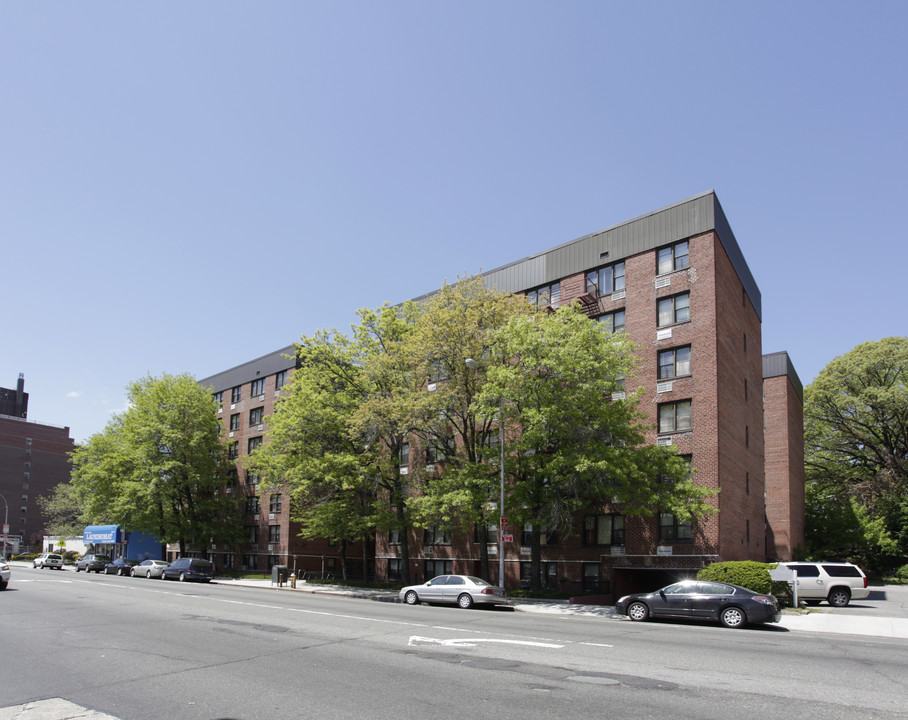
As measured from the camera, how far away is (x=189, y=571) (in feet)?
139

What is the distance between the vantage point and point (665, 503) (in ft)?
81.9

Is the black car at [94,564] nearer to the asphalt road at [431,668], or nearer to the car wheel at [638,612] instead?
the asphalt road at [431,668]

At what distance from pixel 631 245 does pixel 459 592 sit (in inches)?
750

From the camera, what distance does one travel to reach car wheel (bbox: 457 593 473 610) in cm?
2475

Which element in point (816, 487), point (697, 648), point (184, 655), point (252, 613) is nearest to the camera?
point (184, 655)

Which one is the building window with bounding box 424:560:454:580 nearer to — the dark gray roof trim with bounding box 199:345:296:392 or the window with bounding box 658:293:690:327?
the window with bounding box 658:293:690:327

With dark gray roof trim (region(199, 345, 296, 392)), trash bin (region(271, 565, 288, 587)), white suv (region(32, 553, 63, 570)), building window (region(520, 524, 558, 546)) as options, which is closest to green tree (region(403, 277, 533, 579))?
building window (region(520, 524, 558, 546))

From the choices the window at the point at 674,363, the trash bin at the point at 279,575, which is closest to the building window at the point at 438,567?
the trash bin at the point at 279,575

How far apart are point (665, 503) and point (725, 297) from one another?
1241cm

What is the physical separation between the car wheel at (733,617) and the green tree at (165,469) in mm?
42273

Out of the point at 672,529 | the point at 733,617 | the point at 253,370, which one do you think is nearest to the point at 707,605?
the point at 733,617

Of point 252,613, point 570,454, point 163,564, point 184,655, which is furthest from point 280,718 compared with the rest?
point 163,564

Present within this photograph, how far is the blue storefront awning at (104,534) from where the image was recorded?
59.7 m

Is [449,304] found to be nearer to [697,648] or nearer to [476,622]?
[476,622]
